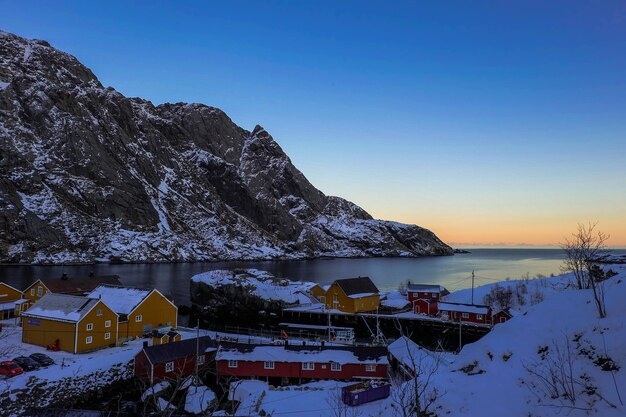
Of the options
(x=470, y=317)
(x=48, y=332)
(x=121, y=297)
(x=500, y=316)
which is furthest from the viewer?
(x=470, y=317)

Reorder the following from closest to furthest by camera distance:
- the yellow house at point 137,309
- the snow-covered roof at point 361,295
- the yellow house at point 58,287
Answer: the yellow house at point 137,309 < the yellow house at point 58,287 < the snow-covered roof at point 361,295

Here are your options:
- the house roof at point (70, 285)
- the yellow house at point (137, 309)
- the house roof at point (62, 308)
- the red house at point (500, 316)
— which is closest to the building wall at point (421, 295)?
the red house at point (500, 316)

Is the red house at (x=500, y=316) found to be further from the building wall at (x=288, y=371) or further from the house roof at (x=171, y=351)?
the house roof at (x=171, y=351)

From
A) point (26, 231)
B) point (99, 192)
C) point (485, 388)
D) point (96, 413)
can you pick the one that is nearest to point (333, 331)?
point (96, 413)

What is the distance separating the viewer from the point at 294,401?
28547 mm

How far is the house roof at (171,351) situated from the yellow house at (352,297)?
37069mm

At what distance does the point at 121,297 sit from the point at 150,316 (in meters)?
4.73

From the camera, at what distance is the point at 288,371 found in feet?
120

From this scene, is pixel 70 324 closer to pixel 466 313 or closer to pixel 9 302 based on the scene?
pixel 9 302

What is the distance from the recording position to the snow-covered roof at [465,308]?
6029 cm

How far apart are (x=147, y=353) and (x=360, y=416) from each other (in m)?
21.2

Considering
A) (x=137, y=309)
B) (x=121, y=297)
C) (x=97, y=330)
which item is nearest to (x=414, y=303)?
(x=137, y=309)

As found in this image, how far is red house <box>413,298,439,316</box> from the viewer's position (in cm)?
6712

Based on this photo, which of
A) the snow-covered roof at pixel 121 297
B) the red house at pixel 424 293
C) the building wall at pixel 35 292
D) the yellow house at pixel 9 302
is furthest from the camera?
the red house at pixel 424 293
